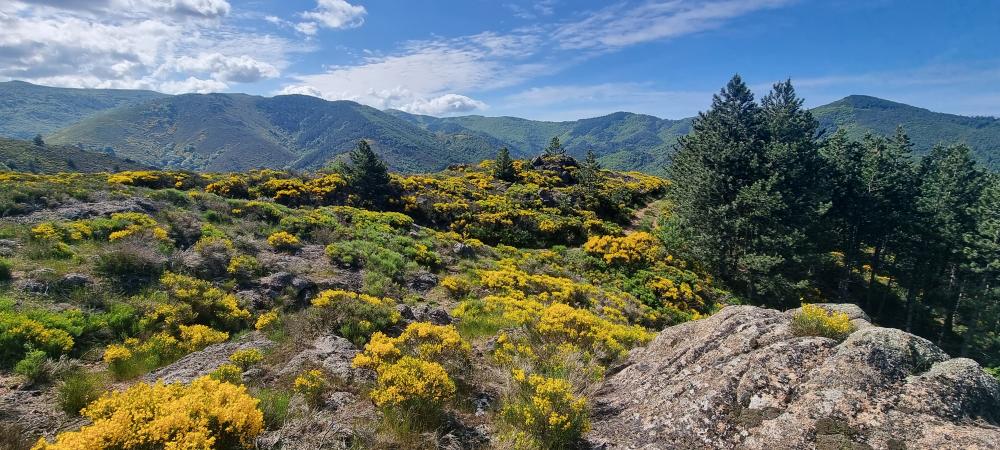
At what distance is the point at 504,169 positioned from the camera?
4603cm

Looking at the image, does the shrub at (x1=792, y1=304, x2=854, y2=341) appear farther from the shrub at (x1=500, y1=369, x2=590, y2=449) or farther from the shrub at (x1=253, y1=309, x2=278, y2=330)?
the shrub at (x1=253, y1=309, x2=278, y2=330)

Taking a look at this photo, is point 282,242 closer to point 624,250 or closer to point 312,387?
point 312,387

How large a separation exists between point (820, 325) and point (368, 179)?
30544 millimetres

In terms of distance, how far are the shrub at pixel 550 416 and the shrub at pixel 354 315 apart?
4.87 m

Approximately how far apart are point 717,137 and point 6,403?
32.1 m

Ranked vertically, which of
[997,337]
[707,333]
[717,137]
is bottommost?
[997,337]

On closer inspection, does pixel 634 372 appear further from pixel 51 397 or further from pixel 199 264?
pixel 199 264

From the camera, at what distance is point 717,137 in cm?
2762

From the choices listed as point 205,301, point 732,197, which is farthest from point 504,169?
point 205,301

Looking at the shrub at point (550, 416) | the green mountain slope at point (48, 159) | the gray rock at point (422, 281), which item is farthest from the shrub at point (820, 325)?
the green mountain slope at point (48, 159)

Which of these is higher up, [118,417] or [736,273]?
[118,417]

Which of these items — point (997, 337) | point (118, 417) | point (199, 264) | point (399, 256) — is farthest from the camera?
point (997, 337)

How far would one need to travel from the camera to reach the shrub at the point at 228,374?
6324 mm

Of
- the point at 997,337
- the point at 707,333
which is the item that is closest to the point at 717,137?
the point at 997,337
